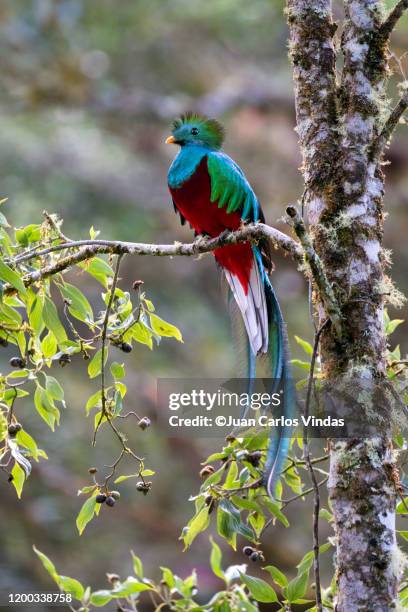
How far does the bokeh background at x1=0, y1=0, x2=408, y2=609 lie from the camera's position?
649 centimetres

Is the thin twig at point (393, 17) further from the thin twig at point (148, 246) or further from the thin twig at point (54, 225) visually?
the thin twig at point (54, 225)

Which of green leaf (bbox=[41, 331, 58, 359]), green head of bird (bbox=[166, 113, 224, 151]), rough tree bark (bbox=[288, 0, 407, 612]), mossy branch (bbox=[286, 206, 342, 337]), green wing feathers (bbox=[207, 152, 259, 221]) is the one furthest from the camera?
green head of bird (bbox=[166, 113, 224, 151])

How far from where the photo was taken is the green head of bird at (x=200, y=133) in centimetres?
286

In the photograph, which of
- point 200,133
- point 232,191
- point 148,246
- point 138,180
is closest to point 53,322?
point 148,246

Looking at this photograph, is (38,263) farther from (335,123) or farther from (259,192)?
(259,192)

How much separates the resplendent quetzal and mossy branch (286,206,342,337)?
338 millimetres

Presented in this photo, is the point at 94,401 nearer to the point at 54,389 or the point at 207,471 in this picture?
the point at 54,389

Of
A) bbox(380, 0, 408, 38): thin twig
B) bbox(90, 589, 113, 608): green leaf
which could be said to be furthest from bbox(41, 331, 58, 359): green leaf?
bbox(380, 0, 408, 38): thin twig

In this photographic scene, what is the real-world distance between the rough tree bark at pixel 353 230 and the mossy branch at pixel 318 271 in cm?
3

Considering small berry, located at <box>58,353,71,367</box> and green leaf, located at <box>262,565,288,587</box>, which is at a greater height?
small berry, located at <box>58,353,71,367</box>

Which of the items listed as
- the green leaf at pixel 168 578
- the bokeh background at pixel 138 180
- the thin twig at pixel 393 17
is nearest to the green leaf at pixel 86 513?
the green leaf at pixel 168 578

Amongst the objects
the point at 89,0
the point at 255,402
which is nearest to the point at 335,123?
the point at 255,402

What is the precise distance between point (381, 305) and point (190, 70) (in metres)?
6.35

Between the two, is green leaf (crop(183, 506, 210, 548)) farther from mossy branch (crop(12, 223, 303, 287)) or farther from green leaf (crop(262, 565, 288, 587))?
mossy branch (crop(12, 223, 303, 287))
